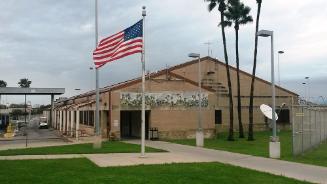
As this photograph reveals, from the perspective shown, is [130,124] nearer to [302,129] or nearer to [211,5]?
[211,5]

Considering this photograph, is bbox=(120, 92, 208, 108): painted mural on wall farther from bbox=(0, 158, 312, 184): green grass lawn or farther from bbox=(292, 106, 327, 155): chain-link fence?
bbox=(0, 158, 312, 184): green grass lawn

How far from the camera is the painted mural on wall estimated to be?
125ft

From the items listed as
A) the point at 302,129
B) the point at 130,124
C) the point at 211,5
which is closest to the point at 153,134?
the point at 130,124

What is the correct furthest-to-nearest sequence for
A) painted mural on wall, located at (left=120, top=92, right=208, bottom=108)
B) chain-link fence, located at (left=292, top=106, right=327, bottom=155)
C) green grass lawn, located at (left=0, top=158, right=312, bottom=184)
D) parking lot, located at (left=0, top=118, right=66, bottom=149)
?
painted mural on wall, located at (left=120, top=92, right=208, bottom=108) → parking lot, located at (left=0, top=118, right=66, bottom=149) → chain-link fence, located at (left=292, top=106, right=327, bottom=155) → green grass lawn, located at (left=0, top=158, right=312, bottom=184)

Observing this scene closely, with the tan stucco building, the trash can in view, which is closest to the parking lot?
the tan stucco building

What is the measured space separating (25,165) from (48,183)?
4.96 m

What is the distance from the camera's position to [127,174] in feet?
49.2

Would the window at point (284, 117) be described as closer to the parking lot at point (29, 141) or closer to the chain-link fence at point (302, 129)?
the parking lot at point (29, 141)

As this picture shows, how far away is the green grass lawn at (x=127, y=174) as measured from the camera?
44.6 feet

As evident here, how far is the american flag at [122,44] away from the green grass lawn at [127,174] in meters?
5.97

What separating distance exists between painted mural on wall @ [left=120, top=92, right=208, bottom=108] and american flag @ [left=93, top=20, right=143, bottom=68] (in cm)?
1393

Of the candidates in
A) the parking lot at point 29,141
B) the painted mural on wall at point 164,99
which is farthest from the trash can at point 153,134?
the parking lot at point 29,141

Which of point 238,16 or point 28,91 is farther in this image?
point 28,91

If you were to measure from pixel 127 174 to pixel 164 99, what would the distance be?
24824 millimetres
